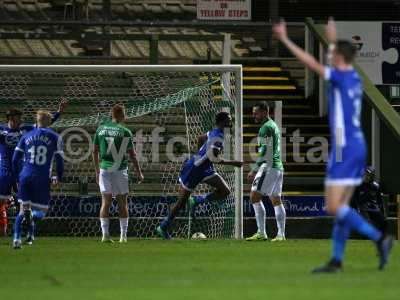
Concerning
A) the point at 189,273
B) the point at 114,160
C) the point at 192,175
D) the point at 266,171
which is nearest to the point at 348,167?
the point at 189,273

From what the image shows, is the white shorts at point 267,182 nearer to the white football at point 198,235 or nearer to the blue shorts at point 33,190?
the white football at point 198,235

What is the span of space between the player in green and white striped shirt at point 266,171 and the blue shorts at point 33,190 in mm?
3383

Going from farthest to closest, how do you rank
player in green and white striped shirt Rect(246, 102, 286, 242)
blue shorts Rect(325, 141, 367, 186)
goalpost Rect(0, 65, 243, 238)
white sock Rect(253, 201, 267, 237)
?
1. goalpost Rect(0, 65, 243, 238)
2. white sock Rect(253, 201, 267, 237)
3. player in green and white striped shirt Rect(246, 102, 286, 242)
4. blue shorts Rect(325, 141, 367, 186)

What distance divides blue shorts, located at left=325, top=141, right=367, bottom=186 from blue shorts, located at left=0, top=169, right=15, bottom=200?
32.4 feet

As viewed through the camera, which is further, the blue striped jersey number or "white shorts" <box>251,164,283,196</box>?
"white shorts" <box>251,164,283,196</box>

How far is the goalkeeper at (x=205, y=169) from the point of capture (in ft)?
59.7

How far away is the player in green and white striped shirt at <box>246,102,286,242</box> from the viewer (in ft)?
59.6

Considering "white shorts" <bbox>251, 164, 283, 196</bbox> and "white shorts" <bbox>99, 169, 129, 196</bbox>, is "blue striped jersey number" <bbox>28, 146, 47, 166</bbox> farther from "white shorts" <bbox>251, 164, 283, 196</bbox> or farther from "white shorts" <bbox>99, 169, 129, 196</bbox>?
"white shorts" <bbox>251, 164, 283, 196</bbox>

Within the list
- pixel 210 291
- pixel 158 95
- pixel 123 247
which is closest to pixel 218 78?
pixel 158 95

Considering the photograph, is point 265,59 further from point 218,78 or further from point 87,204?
point 87,204

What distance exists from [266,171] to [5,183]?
4478mm

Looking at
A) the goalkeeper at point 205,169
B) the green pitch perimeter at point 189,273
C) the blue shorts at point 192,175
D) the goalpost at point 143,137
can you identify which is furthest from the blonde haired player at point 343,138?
the goalpost at point 143,137

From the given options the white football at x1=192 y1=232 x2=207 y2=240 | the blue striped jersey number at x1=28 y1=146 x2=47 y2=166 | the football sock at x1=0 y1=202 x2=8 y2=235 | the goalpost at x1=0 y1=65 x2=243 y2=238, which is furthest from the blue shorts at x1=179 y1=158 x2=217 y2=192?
the football sock at x1=0 y1=202 x2=8 y2=235

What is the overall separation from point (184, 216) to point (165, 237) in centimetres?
311
